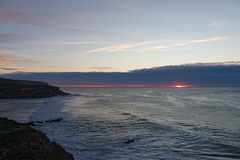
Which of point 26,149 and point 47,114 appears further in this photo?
point 47,114

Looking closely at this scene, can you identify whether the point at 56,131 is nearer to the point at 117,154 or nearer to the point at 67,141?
the point at 67,141

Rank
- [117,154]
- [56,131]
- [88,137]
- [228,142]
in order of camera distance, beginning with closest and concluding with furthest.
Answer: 1. [117,154]
2. [228,142]
3. [88,137]
4. [56,131]

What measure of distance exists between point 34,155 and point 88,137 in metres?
8.55

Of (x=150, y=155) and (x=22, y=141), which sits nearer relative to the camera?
(x=22, y=141)

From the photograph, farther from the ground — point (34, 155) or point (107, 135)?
point (34, 155)

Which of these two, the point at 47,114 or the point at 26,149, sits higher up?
the point at 26,149

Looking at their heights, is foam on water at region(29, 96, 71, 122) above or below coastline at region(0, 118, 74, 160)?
below

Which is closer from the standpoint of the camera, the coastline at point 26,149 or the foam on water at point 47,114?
the coastline at point 26,149

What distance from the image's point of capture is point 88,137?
19.2m

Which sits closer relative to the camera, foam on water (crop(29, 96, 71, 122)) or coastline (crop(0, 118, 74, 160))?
coastline (crop(0, 118, 74, 160))

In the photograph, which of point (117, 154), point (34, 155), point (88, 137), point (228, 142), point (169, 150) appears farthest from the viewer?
point (88, 137)

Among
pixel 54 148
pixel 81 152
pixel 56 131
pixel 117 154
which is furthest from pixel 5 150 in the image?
pixel 56 131

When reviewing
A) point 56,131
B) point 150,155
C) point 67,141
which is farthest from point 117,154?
point 56,131

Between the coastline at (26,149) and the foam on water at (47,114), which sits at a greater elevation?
the coastline at (26,149)
